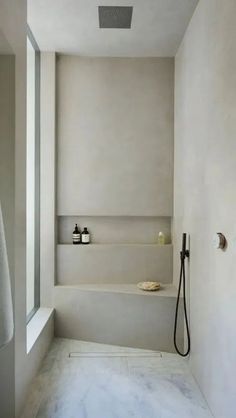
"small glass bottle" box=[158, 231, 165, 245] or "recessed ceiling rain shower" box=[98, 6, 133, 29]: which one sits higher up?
"recessed ceiling rain shower" box=[98, 6, 133, 29]

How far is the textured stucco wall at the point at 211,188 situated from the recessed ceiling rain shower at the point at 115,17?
20.1 inches

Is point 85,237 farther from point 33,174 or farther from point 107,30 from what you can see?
point 107,30

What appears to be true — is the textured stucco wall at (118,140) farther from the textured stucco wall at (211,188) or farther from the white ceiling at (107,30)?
the textured stucco wall at (211,188)

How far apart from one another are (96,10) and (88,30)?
1.06 feet

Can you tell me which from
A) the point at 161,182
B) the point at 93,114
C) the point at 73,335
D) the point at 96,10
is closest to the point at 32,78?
the point at 93,114

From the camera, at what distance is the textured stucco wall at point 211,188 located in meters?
1.76

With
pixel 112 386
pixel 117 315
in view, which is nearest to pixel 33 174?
pixel 117 315

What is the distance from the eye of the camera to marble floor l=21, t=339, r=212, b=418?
2.06 m

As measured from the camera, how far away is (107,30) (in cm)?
280

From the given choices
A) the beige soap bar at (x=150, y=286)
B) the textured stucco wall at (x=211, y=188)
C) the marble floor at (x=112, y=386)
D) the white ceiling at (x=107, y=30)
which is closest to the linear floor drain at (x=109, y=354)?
the marble floor at (x=112, y=386)

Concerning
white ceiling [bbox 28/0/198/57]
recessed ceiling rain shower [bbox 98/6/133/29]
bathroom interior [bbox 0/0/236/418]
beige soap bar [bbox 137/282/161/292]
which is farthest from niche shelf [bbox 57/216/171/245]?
recessed ceiling rain shower [bbox 98/6/133/29]

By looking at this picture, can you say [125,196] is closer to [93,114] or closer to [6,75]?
[93,114]

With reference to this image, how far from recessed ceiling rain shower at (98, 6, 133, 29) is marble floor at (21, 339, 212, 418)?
2745mm

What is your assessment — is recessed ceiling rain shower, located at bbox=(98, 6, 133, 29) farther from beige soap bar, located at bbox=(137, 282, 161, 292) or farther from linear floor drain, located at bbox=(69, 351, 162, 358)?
linear floor drain, located at bbox=(69, 351, 162, 358)
